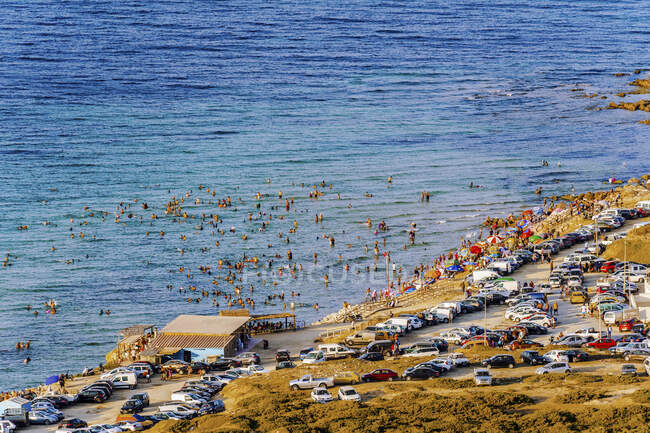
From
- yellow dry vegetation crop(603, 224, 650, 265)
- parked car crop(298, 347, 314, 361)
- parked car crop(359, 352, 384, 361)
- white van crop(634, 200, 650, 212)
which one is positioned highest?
white van crop(634, 200, 650, 212)

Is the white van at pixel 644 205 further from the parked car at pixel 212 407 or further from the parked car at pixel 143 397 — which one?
the parked car at pixel 143 397

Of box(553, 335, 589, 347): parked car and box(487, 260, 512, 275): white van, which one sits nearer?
box(553, 335, 589, 347): parked car

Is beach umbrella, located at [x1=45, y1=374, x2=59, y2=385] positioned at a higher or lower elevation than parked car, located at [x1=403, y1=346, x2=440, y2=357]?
lower

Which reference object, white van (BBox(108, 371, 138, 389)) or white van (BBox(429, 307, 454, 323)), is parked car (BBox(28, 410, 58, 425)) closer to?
white van (BBox(108, 371, 138, 389))

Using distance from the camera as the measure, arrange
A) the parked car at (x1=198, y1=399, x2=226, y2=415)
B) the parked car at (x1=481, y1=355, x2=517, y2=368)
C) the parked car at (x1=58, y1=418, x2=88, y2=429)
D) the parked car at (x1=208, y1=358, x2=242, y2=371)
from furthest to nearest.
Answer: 1. the parked car at (x1=208, y1=358, x2=242, y2=371)
2. the parked car at (x1=481, y1=355, x2=517, y2=368)
3. the parked car at (x1=198, y1=399, x2=226, y2=415)
4. the parked car at (x1=58, y1=418, x2=88, y2=429)

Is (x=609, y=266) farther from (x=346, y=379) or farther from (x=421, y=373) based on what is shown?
(x=346, y=379)

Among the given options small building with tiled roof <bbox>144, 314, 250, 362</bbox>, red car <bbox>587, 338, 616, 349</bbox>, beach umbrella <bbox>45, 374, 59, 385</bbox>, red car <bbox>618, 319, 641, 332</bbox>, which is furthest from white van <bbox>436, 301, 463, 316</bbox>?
beach umbrella <bbox>45, 374, 59, 385</bbox>

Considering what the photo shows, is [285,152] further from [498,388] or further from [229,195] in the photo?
[498,388]

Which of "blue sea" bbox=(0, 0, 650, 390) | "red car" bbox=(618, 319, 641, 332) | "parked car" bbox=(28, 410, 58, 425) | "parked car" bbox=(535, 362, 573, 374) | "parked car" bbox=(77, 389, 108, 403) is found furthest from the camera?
"blue sea" bbox=(0, 0, 650, 390)
